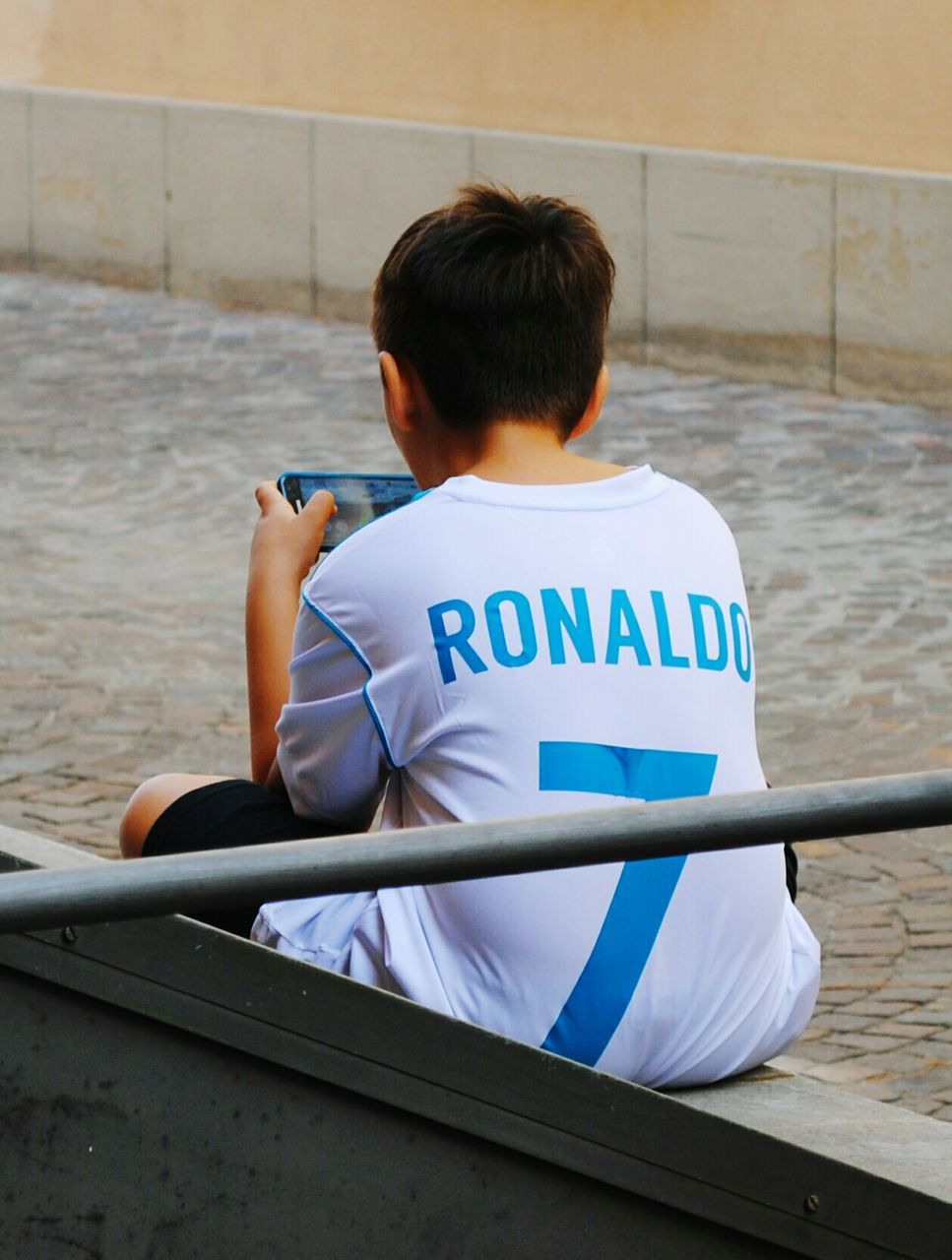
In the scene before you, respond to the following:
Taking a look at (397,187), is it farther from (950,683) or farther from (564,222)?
(564,222)

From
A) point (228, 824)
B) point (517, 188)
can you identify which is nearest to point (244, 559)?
point (517, 188)

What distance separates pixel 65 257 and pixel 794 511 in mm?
6419

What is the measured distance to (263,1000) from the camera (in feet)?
7.22

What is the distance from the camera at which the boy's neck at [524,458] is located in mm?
2568

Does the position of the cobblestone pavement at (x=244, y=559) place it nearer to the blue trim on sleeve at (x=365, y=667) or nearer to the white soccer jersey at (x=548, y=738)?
the white soccer jersey at (x=548, y=738)

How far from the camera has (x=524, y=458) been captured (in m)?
2.59

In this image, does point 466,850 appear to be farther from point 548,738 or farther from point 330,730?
point 330,730

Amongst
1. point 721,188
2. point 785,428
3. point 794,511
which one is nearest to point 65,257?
point 721,188

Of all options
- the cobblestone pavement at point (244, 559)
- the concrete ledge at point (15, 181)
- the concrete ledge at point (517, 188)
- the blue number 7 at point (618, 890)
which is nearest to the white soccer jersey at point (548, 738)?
the blue number 7 at point (618, 890)

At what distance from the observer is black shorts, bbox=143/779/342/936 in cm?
269

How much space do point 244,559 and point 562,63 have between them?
4.71 meters

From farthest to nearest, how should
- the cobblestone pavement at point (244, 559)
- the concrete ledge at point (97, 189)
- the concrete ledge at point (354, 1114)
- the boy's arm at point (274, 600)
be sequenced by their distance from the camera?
the concrete ledge at point (97, 189), the cobblestone pavement at point (244, 559), the boy's arm at point (274, 600), the concrete ledge at point (354, 1114)

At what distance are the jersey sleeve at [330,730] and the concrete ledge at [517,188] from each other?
851cm

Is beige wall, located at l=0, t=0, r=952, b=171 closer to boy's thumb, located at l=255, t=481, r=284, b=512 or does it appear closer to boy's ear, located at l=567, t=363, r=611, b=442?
boy's thumb, located at l=255, t=481, r=284, b=512
